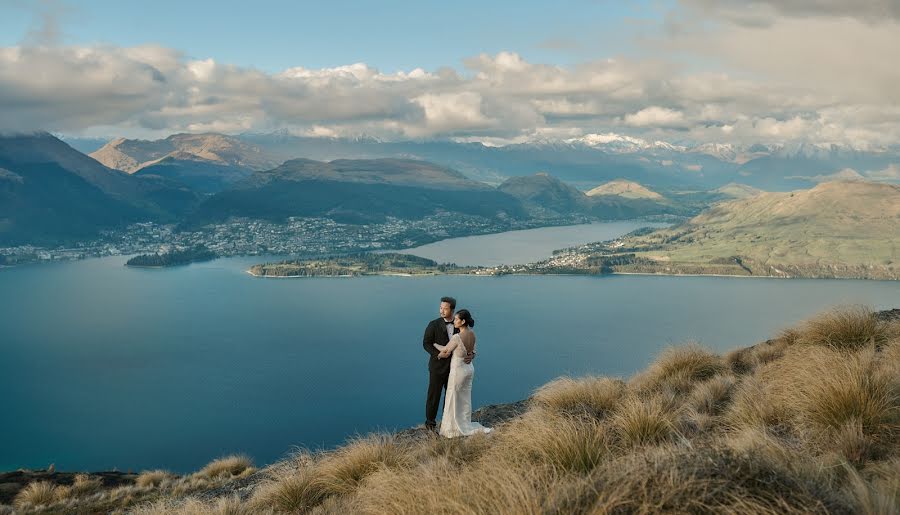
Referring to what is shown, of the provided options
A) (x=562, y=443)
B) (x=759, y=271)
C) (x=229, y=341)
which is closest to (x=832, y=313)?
(x=562, y=443)

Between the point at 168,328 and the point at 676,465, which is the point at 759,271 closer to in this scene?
the point at 168,328

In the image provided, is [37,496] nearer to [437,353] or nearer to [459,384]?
[437,353]

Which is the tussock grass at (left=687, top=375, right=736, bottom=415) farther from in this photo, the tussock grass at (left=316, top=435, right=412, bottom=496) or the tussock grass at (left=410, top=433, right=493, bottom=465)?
the tussock grass at (left=316, top=435, right=412, bottom=496)

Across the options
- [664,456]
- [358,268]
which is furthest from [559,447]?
[358,268]

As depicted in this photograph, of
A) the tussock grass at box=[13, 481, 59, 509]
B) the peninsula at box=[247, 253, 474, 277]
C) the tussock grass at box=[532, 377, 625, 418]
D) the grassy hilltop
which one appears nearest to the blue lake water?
the peninsula at box=[247, 253, 474, 277]

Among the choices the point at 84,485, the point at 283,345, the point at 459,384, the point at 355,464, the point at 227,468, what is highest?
the point at 459,384

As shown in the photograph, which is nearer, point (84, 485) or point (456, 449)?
point (456, 449)

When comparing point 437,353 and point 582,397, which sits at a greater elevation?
point 437,353

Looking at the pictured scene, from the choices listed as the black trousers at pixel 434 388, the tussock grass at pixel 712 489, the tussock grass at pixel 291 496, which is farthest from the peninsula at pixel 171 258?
the tussock grass at pixel 712 489
